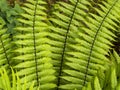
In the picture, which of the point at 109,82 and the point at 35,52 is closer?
the point at 109,82

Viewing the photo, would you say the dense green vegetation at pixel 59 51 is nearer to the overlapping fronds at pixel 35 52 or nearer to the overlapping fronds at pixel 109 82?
the overlapping fronds at pixel 35 52

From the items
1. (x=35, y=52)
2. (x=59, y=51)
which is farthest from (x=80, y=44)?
(x=35, y=52)

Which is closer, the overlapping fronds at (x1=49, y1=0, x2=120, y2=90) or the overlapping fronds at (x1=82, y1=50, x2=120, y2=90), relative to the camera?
the overlapping fronds at (x1=82, y1=50, x2=120, y2=90)

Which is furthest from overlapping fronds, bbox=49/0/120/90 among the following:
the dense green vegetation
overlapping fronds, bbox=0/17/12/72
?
overlapping fronds, bbox=0/17/12/72

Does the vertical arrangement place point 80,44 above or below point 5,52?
above

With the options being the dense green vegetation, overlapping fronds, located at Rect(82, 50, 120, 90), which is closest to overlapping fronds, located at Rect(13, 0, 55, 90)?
the dense green vegetation

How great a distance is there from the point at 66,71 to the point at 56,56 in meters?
0.15

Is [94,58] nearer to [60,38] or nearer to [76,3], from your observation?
[60,38]

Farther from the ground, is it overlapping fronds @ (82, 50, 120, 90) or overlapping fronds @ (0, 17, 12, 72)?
overlapping fronds @ (82, 50, 120, 90)

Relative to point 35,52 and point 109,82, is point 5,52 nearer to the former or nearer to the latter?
point 35,52

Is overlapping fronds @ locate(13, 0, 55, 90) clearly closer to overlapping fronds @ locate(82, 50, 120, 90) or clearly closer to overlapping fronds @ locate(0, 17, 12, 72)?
overlapping fronds @ locate(0, 17, 12, 72)

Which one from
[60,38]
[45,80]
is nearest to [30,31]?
[60,38]

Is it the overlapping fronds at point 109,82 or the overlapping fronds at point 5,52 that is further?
the overlapping fronds at point 5,52

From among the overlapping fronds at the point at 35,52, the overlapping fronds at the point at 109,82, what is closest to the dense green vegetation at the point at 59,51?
the overlapping fronds at the point at 35,52
